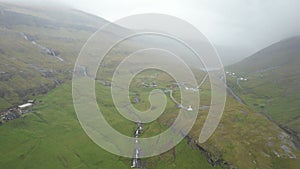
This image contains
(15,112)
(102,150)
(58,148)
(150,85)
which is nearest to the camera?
(58,148)

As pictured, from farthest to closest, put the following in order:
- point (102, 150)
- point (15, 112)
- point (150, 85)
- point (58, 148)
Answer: point (150, 85)
point (15, 112)
point (102, 150)
point (58, 148)

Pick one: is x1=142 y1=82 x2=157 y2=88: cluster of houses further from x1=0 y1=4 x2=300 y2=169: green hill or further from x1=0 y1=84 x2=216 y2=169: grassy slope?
x1=0 y1=84 x2=216 y2=169: grassy slope

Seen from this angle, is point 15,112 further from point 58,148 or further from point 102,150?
point 102,150

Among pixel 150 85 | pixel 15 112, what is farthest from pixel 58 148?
pixel 150 85

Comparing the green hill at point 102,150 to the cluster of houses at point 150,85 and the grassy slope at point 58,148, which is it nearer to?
the grassy slope at point 58,148

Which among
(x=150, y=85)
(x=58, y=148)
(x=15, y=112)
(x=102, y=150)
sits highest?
(x=150, y=85)

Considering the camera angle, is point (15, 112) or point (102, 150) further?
point (15, 112)

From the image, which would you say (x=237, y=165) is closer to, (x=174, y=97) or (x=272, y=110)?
(x=174, y=97)

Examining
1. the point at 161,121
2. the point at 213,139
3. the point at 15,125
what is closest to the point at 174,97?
the point at 161,121

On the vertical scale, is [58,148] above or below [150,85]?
below
